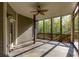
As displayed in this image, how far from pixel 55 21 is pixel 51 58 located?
7559 mm

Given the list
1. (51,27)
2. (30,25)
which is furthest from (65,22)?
(30,25)

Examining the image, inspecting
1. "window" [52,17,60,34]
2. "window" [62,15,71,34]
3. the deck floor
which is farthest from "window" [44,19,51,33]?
the deck floor

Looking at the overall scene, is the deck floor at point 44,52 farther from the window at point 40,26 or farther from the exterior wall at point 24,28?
the window at point 40,26

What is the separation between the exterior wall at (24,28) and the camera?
9.47 metres

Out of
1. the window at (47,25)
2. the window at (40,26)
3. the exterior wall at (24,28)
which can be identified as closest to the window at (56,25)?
the window at (47,25)

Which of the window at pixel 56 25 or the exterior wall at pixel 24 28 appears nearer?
the exterior wall at pixel 24 28

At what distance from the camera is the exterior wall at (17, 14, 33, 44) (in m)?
9.47

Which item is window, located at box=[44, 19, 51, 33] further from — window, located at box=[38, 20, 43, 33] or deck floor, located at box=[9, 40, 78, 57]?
deck floor, located at box=[9, 40, 78, 57]

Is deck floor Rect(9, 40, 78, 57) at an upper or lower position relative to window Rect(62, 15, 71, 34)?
lower

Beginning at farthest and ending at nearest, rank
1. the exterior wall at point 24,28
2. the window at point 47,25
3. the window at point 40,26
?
the window at point 40,26 < the window at point 47,25 < the exterior wall at point 24,28

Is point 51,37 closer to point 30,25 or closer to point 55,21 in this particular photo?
point 55,21

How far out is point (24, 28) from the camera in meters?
10.5

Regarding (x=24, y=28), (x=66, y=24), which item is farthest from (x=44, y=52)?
(x=66, y=24)

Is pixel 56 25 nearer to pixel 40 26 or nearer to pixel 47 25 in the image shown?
pixel 47 25
